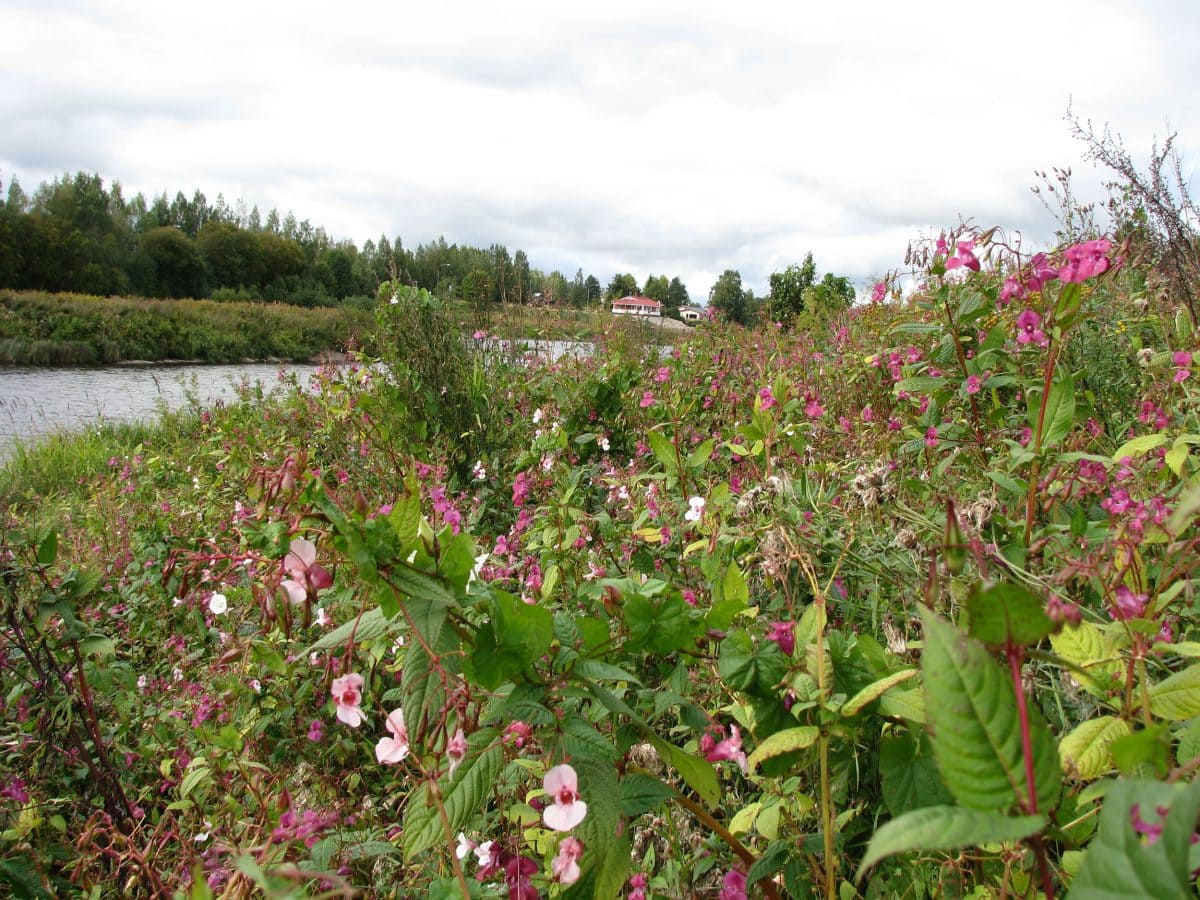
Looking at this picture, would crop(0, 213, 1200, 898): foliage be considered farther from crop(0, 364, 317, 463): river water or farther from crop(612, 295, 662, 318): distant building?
crop(612, 295, 662, 318): distant building

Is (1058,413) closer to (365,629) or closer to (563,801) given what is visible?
(563,801)

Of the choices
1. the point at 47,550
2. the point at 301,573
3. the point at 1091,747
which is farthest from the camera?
the point at 47,550

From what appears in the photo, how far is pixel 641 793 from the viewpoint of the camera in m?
0.82

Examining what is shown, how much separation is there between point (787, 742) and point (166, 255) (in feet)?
164

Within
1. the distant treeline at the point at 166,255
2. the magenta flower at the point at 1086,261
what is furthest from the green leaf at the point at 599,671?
the distant treeline at the point at 166,255

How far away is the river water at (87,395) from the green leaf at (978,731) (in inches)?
266

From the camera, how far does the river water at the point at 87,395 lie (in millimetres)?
8391

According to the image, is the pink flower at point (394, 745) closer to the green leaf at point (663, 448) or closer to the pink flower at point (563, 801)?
the pink flower at point (563, 801)

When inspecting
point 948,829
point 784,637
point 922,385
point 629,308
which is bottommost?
point 784,637

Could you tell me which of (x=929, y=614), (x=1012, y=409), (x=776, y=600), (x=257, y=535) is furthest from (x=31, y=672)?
(x=1012, y=409)

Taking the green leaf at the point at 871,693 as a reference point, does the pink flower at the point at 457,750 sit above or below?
below

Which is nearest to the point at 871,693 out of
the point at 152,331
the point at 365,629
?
the point at 365,629

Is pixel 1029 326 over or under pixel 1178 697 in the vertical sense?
over

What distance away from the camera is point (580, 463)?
3.21m
